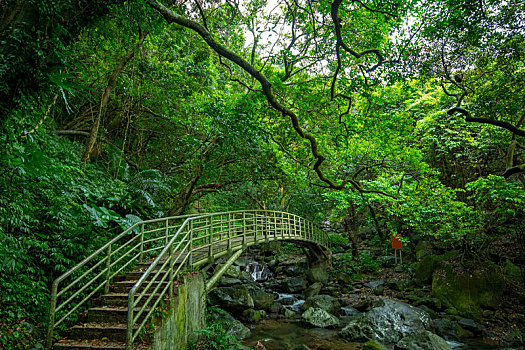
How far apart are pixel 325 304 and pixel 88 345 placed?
34.7 ft

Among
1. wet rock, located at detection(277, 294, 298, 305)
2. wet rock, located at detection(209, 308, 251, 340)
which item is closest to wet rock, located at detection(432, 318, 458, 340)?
wet rock, located at detection(277, 294, 298, 305)

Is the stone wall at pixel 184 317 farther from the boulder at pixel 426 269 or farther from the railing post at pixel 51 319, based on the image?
the boulder at pixel 426 269

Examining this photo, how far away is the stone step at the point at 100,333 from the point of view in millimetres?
4195

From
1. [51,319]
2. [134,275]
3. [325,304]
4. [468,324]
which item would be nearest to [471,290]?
[468,324]

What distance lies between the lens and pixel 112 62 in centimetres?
905

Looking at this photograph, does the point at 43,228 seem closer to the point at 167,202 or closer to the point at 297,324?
the point at 167,202

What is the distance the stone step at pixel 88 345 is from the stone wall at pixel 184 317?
50cm

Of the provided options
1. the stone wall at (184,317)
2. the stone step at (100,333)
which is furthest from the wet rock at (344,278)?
the stone step at (100,333)

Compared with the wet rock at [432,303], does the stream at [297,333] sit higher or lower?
lower

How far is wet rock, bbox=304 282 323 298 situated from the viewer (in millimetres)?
15086

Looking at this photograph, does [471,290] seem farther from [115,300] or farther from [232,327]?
[115,300]

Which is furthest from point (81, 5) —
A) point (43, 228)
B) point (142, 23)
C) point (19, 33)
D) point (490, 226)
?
point (490, 226)

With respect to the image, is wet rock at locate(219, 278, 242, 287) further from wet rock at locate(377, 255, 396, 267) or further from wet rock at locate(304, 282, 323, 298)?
wet rock at locate(377, 255, 396, 267)

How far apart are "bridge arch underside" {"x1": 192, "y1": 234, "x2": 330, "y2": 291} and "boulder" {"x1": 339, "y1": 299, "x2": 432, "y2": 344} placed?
169 inches
